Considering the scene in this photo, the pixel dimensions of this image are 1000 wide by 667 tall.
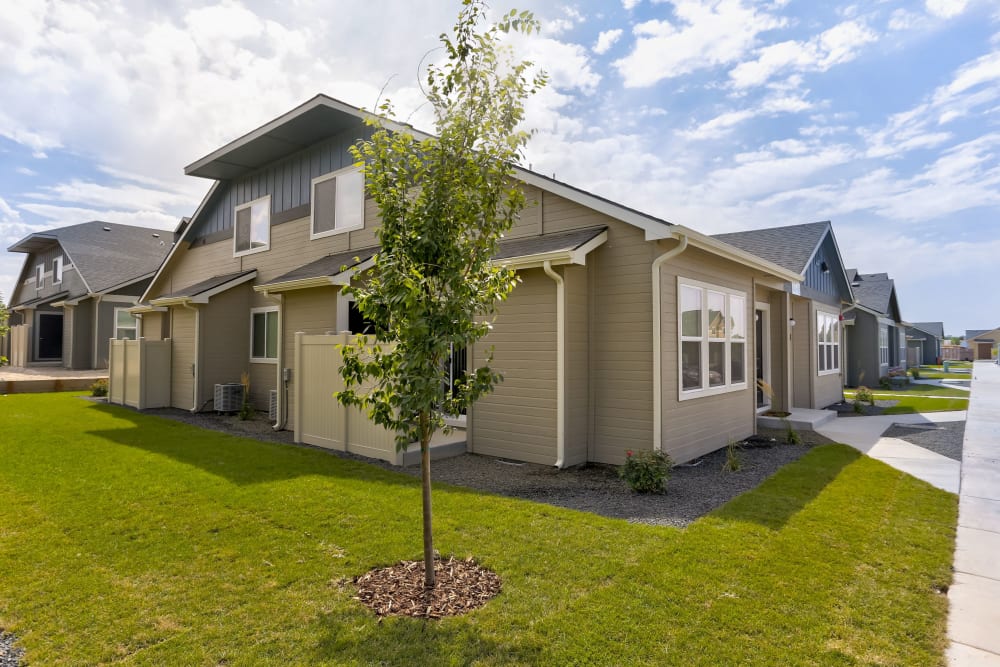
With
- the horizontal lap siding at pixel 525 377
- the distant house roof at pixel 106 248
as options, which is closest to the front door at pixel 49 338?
the distant house roof at pixel 106 248

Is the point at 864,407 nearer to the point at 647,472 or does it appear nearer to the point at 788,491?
the point at 788,491

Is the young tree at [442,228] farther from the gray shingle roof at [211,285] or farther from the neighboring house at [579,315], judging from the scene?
the gray shingle roof at [211,285]

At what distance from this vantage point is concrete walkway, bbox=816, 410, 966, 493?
6730mm

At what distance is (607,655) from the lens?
107 inches

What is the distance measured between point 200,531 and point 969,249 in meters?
35.1

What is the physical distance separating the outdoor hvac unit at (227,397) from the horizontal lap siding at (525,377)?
7.45 metres

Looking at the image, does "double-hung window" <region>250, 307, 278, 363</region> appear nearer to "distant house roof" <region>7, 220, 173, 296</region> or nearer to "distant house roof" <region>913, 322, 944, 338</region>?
"distant house roof" <region>7, 220, 173, 296</region>

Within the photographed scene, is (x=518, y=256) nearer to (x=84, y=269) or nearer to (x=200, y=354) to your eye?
(x=200, y=354)

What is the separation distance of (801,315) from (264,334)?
1412 centimetres

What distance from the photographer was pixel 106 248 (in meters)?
23.3

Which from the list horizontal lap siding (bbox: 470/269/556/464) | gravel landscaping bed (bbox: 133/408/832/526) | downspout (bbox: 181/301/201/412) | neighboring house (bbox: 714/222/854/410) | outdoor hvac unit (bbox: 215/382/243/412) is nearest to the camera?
gravel landscaping bed (bbox: 133/408/832/526)

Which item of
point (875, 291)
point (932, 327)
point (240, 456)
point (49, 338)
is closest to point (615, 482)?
point (240, 456)

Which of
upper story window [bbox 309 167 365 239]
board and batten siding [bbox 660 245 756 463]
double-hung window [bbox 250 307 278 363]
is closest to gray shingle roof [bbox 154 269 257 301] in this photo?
double-hung window [bbox 250 307 278 363]

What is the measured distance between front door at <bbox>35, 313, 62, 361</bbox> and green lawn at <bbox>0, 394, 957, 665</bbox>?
2258 cm
